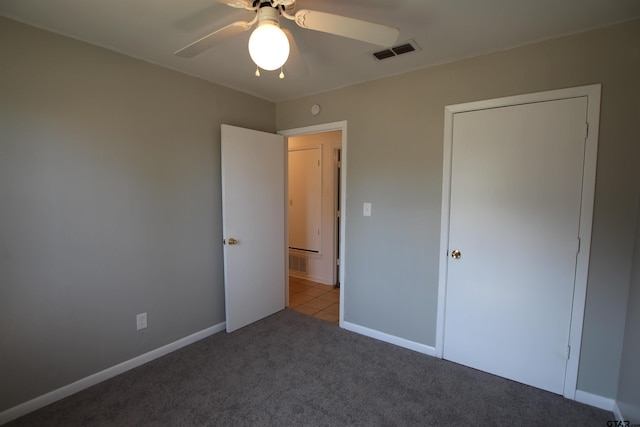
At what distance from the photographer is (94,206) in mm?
2131

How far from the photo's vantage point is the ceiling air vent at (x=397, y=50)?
6.87 ft

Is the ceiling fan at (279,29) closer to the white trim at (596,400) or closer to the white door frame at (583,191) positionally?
the white door frame at (583,191)

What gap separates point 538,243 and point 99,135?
3.18 m

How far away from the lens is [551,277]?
2.07 meters

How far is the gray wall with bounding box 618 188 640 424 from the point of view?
5.43ft

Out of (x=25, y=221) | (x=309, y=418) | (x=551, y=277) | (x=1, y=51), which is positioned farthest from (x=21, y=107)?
(x=551, y=277)

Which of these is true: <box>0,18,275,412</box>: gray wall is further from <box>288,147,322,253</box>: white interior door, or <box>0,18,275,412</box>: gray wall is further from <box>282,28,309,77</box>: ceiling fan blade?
<box>288,147,322,253</box>: white interior door

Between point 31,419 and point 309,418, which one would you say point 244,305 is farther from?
point 31,419

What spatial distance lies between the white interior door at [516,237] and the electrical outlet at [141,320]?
2469 mm

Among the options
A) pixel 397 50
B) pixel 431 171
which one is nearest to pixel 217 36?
pixel 397 50

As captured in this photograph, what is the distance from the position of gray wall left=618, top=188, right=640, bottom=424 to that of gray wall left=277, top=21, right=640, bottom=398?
55 mm

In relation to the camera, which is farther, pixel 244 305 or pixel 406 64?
pixel 244 305

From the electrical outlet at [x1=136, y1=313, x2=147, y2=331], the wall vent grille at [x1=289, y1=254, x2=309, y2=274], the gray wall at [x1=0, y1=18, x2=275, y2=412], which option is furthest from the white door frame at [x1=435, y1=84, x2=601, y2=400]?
the wall vent grille at [x1=289, y1=254, x2=309, y2=274]

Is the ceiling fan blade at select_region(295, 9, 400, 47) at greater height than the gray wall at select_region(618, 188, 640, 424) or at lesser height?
greater
